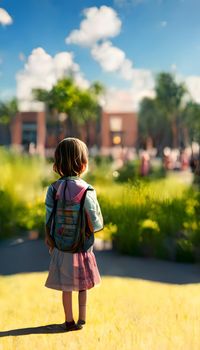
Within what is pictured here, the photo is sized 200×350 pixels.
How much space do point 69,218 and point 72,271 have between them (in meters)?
0.25

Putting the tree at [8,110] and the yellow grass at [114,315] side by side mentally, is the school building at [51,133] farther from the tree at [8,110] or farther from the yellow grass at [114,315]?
the yellow grass at [114,315]

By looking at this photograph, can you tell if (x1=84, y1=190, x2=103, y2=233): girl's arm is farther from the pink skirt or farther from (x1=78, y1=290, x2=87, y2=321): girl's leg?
(x1=78, y1=290, x2=87, y2=321): girl's leg

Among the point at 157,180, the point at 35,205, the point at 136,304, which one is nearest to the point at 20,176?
the point at 35,205

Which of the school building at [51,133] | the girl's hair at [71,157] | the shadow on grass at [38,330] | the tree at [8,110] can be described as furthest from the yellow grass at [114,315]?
the tree at [8,110]

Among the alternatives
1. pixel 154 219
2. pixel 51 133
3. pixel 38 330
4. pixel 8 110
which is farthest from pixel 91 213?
pixel 51 133

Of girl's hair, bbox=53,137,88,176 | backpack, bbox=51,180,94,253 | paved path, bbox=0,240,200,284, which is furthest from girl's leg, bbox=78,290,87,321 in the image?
paved path, bbox=0,240,200,284

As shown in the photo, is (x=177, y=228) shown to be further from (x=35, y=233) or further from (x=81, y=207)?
(x=81, y=207)

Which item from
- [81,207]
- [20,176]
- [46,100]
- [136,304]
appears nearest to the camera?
[81,207]

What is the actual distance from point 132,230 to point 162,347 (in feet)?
5.40

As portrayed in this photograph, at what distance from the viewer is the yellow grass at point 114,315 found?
2.43m

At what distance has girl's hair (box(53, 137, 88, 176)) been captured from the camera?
2.31m

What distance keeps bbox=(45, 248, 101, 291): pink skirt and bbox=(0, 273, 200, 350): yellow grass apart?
272mm

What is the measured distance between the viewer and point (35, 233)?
4.46m

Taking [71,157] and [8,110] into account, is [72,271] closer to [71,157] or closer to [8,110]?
[71,157]
